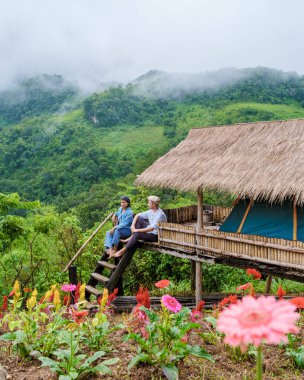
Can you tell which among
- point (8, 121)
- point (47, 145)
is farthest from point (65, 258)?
point (8, 121)

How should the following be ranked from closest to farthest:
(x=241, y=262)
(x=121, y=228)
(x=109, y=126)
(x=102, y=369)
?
(x=102, y=369), (x=241, y=262), (x=121, y=228), (x=109, y=126)

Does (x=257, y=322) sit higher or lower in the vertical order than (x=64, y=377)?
higher

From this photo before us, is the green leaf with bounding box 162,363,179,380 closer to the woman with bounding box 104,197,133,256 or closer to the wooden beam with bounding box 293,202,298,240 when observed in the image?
the wooden beam with bounding box 293,202,298,240

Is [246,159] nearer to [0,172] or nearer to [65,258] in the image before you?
[65,258]

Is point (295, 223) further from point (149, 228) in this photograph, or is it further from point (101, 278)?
point (101, 278)

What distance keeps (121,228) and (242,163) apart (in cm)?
282

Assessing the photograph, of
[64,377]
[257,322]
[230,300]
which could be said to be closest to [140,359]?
[64,377]

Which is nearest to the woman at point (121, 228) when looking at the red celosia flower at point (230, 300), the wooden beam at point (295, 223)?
the wooden beam at point (295, 223)

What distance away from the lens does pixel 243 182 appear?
7164mm

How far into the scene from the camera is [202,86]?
2618 inches

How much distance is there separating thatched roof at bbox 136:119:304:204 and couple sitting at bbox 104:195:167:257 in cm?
60

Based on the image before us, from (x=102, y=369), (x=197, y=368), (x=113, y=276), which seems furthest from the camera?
(x=113, y=276)

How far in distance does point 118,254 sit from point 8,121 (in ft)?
197

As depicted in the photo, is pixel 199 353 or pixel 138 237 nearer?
pixel 199 353
